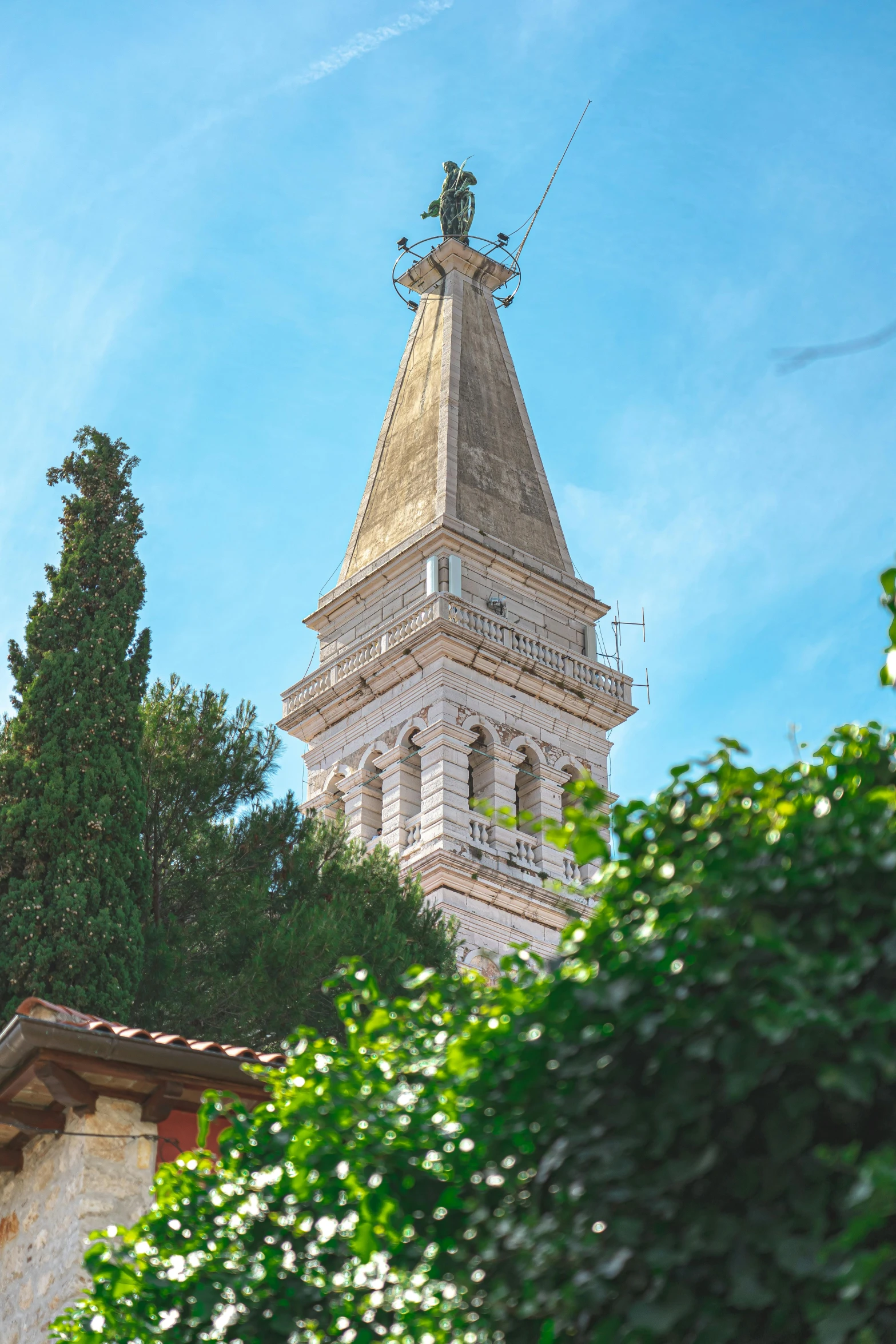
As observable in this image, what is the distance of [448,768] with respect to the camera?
2895 cm

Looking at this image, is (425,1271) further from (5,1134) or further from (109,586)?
(109,586)

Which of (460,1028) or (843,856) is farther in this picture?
(460,1028)

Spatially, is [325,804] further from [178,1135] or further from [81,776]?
[178,1135]

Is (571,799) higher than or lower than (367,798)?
higher

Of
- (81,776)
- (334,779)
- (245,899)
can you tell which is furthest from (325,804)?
(81,776)

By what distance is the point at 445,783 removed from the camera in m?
28.7

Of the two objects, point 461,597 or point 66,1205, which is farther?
point 461,597

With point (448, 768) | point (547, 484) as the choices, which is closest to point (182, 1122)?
point (448, 768)

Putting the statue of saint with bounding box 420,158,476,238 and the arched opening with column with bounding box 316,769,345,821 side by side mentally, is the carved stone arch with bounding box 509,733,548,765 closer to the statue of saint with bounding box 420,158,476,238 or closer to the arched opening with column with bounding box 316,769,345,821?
the arched opening with column with bounding box 316,769,345,821

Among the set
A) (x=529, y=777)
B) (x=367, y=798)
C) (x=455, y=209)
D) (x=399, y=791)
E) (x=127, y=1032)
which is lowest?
(x=127, y=1032)

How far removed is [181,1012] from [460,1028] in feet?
38.7

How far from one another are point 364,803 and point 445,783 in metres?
2.06

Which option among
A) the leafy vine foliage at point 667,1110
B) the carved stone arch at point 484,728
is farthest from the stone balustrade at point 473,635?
the leafy vine foliage at point 667,1110

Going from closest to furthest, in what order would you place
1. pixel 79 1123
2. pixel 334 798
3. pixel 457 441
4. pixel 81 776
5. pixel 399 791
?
pixel 79 1123 < pixel 81 776 < pixel 399 791 < pixel 334 798 < pixel 457 441
